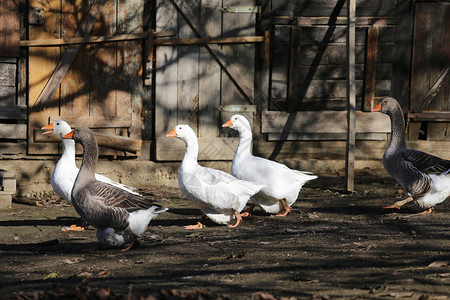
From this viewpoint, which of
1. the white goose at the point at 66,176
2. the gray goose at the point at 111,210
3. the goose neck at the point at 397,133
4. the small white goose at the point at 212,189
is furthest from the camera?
the goose neck at the point at 397,133

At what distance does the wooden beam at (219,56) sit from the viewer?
10719mm

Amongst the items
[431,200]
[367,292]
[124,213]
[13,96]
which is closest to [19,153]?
[13,96]

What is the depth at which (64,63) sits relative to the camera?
10.4m

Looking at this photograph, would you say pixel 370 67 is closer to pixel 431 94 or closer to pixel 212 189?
pixel 431 94

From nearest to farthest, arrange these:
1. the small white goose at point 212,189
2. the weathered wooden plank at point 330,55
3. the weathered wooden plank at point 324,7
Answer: the small white goose at point 212,189 < the weathered wooden plank at point 324,7 < the weathered wooden plank at point 330,55

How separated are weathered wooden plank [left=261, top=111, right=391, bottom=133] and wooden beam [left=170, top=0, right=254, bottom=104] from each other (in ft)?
1.83

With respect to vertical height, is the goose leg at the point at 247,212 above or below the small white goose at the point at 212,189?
below

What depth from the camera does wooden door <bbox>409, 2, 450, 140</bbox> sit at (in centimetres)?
1127

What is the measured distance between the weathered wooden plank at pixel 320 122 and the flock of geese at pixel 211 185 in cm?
238

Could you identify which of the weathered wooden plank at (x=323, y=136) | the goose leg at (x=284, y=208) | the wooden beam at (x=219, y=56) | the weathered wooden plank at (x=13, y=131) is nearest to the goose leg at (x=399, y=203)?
the goose leg at (x=284, y=208)

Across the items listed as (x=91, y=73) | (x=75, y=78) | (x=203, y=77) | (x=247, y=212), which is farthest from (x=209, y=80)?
(x=247, y=212)

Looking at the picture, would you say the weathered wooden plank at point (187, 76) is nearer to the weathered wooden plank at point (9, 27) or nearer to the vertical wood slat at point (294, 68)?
the vertical wood slat at point (294, 68)

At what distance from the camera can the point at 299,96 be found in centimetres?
1134

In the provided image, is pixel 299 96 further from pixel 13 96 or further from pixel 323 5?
pixel 13 96
